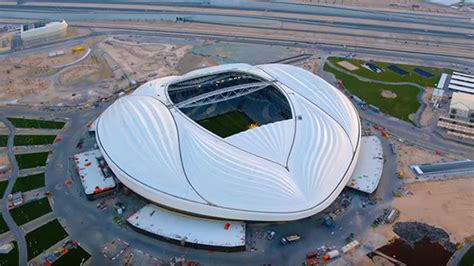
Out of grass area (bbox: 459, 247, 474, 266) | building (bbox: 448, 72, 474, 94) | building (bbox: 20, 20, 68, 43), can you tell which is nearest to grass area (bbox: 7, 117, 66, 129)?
building (bbox: 20, 20, 68, 43)

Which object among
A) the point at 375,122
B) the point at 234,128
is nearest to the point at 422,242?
the point at 375,122

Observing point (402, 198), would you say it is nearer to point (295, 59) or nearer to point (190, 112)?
point (190, 112)

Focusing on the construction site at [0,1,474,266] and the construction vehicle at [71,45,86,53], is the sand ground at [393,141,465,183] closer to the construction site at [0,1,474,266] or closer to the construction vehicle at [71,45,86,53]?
the construction site at [0,1,474,266]

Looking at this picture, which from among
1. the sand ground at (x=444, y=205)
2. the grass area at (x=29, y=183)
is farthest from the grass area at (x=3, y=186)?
the sand ground at (x=444, y=205)

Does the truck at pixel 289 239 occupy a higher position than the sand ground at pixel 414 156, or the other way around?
the sand ground at pixel 414 156

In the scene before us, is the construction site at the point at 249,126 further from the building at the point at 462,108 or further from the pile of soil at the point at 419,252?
the building at the point at 462,108

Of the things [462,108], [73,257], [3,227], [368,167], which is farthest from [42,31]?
[462,108]

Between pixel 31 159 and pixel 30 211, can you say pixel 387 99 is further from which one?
pixel 30 211
